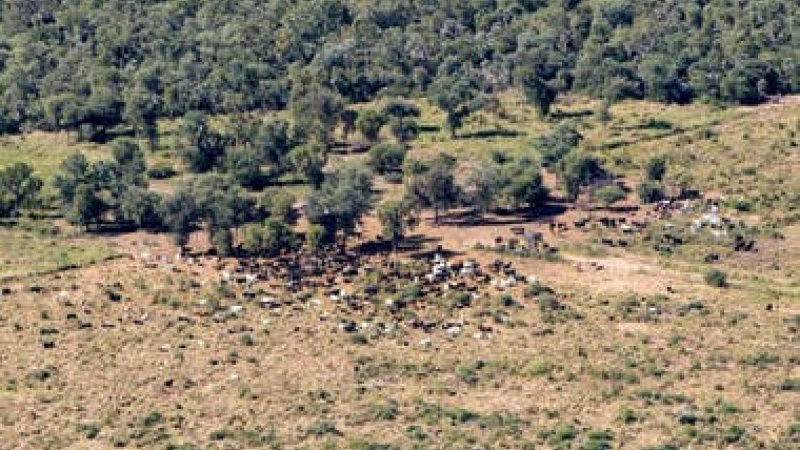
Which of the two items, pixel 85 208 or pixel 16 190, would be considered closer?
pixel 85 208

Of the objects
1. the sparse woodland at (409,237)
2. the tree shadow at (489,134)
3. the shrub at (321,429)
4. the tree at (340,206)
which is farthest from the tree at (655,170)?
the shrub at (321,429)

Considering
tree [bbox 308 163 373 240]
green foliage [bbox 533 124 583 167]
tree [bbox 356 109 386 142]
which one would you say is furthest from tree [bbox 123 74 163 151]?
green foliage [bbox 533 124 583 167]

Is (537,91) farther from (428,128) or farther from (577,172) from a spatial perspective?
(577,172)

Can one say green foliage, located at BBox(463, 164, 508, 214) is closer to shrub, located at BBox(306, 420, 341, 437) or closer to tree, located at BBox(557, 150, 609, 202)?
tree, located at BBox(557, 150, 609, 202)

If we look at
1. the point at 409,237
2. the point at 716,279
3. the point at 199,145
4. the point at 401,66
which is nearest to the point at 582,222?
the point at 409,237

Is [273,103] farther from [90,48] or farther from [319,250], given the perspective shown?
[319,250]

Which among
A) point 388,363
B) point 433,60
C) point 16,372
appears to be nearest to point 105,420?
point 16,372

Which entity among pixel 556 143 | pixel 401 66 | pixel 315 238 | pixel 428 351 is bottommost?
pixel 428 351
